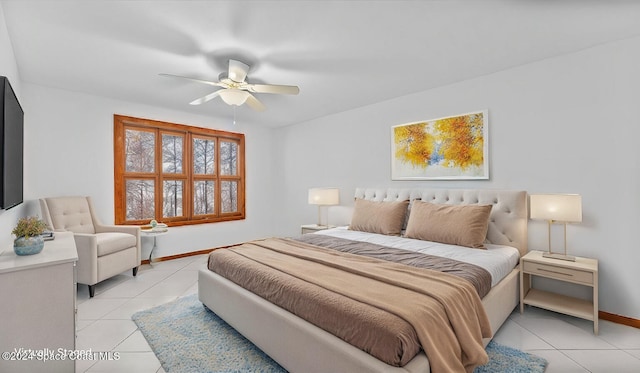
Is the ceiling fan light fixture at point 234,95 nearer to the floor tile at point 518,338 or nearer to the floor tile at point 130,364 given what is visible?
the floor tile at point 130,364

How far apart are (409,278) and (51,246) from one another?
2527 mm

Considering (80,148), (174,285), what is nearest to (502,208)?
(174,285)

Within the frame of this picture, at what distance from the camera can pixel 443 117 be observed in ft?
11.8

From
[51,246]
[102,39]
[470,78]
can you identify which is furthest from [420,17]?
[51,246]

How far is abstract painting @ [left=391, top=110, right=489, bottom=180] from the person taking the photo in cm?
331

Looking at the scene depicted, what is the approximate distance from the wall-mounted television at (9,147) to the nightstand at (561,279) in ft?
13.3

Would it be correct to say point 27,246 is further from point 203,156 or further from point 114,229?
point 203,156

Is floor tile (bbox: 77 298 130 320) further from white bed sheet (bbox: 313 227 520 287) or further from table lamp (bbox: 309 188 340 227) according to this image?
table lamp (bbox: 309 188 340 227)

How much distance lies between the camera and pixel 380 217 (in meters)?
3.61

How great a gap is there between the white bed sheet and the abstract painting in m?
0.92

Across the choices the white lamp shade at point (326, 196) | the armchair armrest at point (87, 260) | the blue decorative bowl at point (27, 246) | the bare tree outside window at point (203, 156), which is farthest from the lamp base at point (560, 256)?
the bare tree outside window at point (203, 156)

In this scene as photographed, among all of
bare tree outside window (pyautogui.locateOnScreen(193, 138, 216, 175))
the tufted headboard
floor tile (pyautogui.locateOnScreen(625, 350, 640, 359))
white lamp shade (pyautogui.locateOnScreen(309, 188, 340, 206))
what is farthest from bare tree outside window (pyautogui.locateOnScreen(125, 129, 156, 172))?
floor tile (pyautogui.locateOnScreen(625, 350, 640, 359))

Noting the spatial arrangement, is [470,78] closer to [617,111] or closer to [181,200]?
[617,111]

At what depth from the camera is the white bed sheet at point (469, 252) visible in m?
2.37
